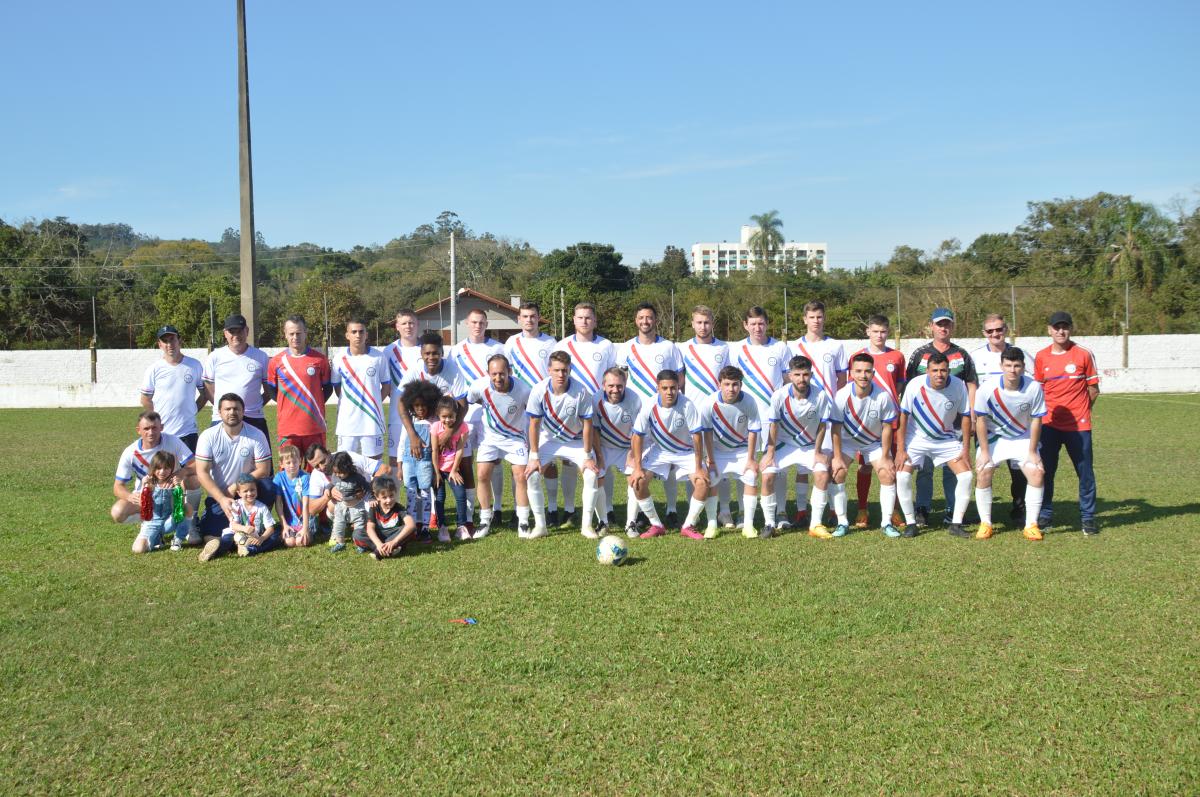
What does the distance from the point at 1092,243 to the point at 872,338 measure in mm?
39197

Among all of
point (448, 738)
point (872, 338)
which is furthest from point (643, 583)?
point (872, 338)

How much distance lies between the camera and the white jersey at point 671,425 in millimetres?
7164

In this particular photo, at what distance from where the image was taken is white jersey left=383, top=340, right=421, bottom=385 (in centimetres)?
777

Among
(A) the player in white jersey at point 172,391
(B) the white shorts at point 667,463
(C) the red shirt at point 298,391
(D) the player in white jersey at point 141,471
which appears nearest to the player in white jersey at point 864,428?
(B) the white shorts at point 667,463

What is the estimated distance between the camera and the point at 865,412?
725 centimetres

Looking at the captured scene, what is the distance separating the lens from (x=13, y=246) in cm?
3809

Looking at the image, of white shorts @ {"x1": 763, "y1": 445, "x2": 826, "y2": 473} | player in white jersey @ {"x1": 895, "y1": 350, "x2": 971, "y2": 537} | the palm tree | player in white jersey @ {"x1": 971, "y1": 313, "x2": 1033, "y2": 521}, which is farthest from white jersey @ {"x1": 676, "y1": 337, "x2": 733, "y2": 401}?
the palm tree

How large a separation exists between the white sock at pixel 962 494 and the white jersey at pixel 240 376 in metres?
5.75

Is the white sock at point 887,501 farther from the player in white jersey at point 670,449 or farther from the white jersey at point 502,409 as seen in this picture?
the white jersey at point 502,409

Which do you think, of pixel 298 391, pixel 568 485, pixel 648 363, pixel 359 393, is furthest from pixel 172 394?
pixel 648 363

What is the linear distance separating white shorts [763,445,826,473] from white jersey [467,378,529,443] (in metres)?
2.05

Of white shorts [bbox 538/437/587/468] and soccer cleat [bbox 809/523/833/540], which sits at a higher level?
white shorts [bbox 538/437/587/468]

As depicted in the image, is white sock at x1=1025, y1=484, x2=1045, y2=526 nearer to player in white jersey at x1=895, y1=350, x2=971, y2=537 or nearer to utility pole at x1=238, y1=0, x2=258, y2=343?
player in white jersey at x1=895, y1=350, x2=971, y2=537

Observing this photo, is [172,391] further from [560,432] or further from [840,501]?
[840,501]
